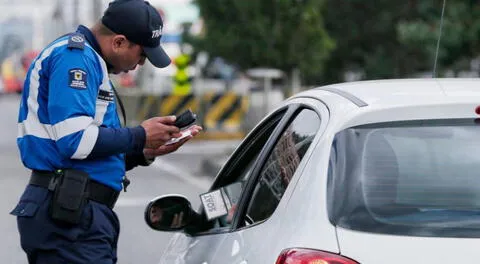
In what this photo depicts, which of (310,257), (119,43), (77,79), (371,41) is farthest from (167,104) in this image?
(310,257)

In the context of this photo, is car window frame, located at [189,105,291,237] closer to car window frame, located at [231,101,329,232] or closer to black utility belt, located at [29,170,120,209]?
car window frame, located at [231,101,329,232]

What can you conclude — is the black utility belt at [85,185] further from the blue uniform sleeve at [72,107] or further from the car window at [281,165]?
the car window at [281,165]

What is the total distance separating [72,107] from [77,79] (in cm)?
10

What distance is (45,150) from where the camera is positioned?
14.0ft

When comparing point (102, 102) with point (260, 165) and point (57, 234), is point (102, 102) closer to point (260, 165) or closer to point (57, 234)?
point (57, 234)

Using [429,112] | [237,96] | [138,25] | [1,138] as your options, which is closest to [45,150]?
[138,25]

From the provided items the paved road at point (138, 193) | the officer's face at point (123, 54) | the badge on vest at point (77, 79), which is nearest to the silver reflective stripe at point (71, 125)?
the badge on vest at point (77, 79)

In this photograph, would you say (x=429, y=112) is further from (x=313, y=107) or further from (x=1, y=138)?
(x=1, y=138)

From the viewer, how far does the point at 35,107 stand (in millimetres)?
4297

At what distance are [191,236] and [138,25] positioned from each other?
0.88m

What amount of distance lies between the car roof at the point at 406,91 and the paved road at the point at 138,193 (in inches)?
229

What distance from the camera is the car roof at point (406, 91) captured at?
3695 millimetres

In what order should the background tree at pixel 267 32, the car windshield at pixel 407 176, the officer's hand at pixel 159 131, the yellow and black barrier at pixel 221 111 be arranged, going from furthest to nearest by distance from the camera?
the yellow and black barrier at pixel 221 111
the background tree at pixel 267 32
the officer's hand at pixel 159 131
the car windshield at pixel 407 176

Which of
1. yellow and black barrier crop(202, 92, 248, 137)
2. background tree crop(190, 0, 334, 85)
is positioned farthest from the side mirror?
yellow and black barrier crop(202, 92, 248, 137)
